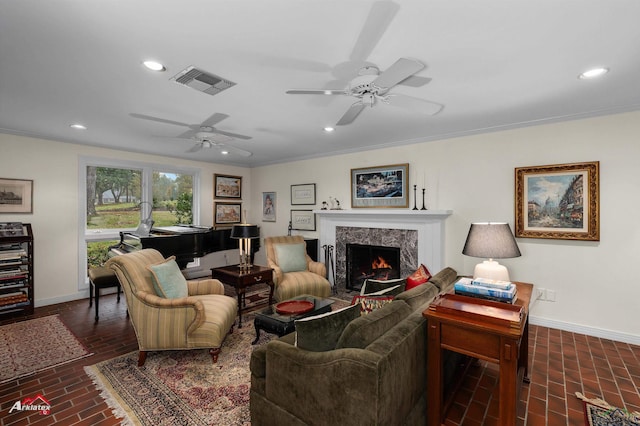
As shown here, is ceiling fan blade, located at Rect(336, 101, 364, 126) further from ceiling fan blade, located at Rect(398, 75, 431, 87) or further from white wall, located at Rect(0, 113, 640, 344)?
white wall, located at Rect(0, 113, 640, 344)

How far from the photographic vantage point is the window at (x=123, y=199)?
191 inches

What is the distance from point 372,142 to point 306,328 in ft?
11.8

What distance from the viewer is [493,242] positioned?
2.55m

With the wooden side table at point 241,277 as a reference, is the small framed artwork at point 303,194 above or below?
above

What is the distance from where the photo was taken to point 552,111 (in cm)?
318

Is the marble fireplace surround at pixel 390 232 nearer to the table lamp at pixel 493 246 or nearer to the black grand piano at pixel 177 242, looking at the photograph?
the table lamp at pixel 493 246

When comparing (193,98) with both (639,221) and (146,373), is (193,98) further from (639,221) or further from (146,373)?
(639,221)

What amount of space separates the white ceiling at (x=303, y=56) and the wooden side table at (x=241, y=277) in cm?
189

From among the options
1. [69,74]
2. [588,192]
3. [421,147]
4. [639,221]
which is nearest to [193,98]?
[69,74]

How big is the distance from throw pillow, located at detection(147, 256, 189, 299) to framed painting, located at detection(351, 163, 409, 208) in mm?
3089

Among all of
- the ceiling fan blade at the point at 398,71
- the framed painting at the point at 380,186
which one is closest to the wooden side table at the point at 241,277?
the framed painting at the point at 380,186

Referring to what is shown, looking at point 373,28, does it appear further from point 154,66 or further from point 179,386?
point 179,386

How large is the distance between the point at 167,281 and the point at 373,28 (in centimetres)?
274

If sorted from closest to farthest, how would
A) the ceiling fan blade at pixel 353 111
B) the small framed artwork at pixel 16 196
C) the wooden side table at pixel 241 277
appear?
1. the ceiling fan blade at pixel 353 111
2. the wooden side table at pixel 241 277
3. the small framed artwork at pixel 16 196
